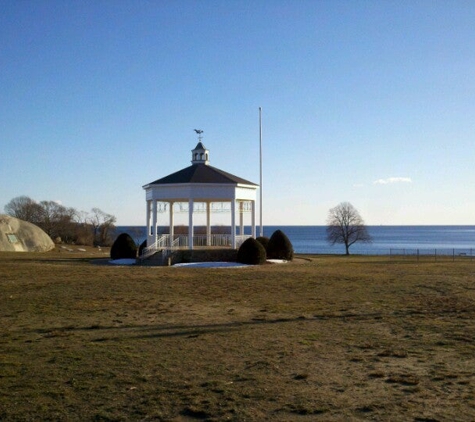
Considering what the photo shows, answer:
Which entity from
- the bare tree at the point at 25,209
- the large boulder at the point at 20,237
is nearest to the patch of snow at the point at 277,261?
the large boulder at the point at 20,237

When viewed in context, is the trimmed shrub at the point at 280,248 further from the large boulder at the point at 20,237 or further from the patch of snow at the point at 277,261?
the large boulder at the point at 20,237

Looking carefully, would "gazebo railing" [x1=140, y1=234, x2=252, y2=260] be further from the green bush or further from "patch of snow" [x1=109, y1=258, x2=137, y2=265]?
the green bush

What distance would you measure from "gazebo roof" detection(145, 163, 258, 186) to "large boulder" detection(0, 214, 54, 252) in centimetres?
1912

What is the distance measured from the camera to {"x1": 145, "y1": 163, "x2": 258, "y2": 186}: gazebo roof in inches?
1319

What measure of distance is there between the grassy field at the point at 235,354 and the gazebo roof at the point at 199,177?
1518cm

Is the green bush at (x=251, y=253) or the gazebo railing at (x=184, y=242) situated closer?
the green bush at (x=251, y=253)

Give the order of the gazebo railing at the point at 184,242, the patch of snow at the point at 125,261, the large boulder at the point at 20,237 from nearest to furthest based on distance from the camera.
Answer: the patch of snow at the point at 125,261
the gazebo railing at the point at 184,242
the large boulder at the point at 20,237

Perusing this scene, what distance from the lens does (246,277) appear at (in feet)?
77.9

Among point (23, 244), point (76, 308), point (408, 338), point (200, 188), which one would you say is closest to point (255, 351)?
point (408, 338)

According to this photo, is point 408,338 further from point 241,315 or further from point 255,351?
point 241,315

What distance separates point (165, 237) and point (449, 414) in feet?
97.3

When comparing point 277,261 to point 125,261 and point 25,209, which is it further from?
point 25,209

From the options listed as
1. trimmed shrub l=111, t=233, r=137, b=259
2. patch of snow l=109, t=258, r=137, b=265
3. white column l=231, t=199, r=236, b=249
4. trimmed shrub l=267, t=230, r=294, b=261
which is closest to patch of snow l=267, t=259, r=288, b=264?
trimmed shrub l=267, t=230, r=294, b=261

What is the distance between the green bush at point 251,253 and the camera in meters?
31.1
